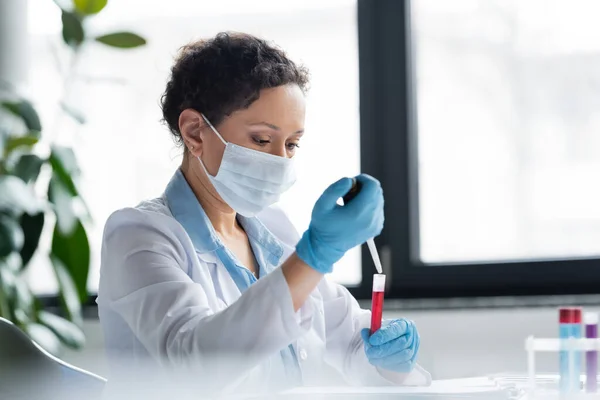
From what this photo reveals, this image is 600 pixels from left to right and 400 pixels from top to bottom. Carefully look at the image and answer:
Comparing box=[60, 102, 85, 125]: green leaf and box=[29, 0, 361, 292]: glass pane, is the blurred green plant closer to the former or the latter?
box=[60, 102, 85, 125]: green leaf

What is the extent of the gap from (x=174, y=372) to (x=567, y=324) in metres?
0.56

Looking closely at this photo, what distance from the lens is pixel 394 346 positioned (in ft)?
4.33

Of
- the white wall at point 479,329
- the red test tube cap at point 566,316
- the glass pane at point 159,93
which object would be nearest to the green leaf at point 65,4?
the glass pane at point 159,93

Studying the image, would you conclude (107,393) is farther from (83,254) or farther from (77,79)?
(77,79)

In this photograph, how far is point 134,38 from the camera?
242cm

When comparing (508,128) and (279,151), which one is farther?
(508,128)

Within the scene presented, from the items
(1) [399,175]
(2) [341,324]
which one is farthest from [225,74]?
(1) [399,175]

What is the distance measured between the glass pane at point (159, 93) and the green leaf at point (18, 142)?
33cm

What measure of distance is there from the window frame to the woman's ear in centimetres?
118

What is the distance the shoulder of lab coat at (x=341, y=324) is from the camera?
1532 mm


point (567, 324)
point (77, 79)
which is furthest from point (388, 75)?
point (567, 324)

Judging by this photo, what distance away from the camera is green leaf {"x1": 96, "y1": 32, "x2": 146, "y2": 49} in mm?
2412

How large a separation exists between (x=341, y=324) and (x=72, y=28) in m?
1.33

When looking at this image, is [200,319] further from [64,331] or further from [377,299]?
[64,331]
